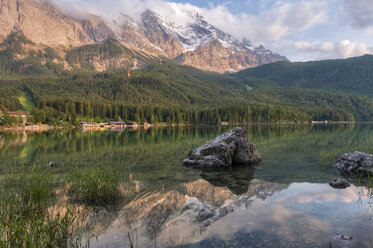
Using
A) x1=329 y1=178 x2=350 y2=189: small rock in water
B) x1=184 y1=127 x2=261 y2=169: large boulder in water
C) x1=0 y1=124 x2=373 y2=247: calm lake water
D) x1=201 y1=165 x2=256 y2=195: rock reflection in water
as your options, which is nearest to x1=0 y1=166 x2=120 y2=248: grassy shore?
x1=0 y1=124 x2=373 y2=247: calm lake water

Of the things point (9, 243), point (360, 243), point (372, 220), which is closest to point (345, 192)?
point (372, 220)

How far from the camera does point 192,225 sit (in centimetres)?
1128

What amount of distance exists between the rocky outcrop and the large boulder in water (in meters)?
8.61

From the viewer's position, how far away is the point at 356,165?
2338cm

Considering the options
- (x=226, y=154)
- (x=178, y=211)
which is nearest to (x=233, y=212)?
(x=178, y=211)

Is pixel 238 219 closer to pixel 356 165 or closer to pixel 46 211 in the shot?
pixel 46 211

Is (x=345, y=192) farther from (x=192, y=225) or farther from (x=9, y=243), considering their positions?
(x=9, y=243)

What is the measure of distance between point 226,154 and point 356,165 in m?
12.6

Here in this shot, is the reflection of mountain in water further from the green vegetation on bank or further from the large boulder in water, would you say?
the large boulder in water

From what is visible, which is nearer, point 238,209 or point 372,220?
point 372,220

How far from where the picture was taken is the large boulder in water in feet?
85.9

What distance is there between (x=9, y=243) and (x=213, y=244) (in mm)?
7029

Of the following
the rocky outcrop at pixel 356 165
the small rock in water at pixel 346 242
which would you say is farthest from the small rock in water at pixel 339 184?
the small rock in water at pixel 346 242

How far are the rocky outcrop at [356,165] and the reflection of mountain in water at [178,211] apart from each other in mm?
9770
